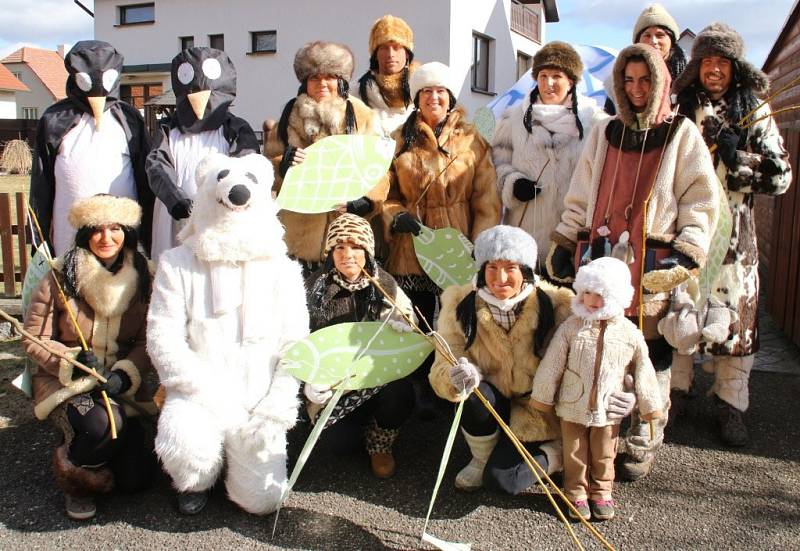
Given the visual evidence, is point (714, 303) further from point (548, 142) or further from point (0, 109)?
point (0, 109)

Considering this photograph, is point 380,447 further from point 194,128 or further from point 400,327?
point 194,128

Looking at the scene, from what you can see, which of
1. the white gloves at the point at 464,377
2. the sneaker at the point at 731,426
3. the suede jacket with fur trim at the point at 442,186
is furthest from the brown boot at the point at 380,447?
the sneaker at the point at 731,426

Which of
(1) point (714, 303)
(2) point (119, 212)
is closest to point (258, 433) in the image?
(2) point (119, 212)

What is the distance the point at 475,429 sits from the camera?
3.17m

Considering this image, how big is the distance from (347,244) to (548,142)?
4.18 ft

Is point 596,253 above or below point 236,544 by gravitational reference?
above

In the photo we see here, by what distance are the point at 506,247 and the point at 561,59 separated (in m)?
1.37

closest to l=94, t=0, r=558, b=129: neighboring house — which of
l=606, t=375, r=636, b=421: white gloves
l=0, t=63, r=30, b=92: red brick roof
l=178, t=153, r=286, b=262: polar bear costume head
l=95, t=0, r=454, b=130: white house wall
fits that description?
l=95, t=0, r=454, b=130: white house wall

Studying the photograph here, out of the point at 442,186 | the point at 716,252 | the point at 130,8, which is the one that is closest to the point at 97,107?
the point at 442,186

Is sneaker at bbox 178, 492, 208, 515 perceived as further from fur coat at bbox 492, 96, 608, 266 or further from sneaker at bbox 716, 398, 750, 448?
sneaker at bbox 716, 398, 750, 448

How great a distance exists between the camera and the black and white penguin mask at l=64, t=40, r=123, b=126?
12.5 ft

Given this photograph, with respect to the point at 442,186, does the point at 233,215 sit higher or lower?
lower

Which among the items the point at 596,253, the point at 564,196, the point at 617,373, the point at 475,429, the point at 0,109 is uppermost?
the point at 0,109

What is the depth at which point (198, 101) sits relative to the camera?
12.4 ft
